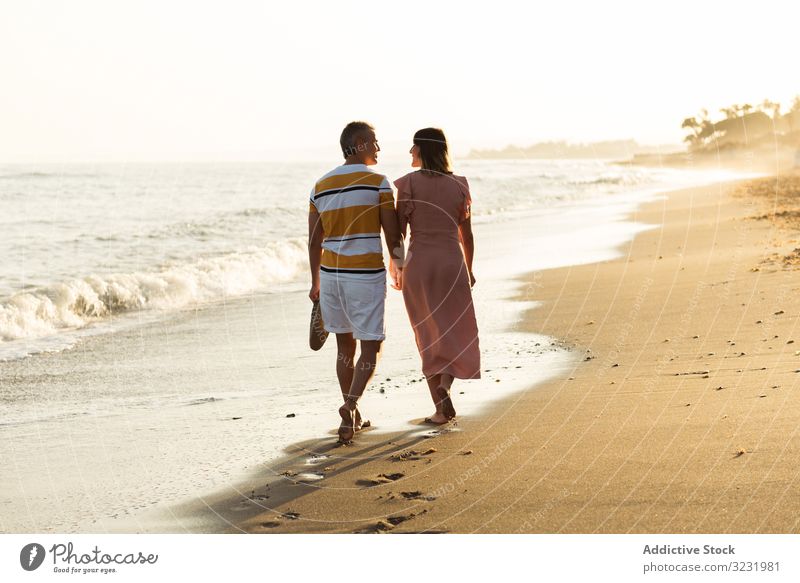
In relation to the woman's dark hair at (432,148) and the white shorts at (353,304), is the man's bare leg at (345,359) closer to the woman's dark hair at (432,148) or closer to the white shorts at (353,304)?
the white shorts at (353,304)

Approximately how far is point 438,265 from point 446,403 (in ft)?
2.82

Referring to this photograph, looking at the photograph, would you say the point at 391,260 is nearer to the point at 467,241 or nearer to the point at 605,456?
the point at 467,241

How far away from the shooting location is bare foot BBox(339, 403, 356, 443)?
18.0 ft

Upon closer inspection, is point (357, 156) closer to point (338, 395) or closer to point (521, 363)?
point (338, 395)

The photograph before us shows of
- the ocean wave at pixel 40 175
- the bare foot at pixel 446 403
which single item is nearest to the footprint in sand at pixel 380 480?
the bare foot at pixel 446 403

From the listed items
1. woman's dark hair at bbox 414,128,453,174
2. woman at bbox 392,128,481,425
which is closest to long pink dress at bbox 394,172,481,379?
woman at bbox 392,128,481,425

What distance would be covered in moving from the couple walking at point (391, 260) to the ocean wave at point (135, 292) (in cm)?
608

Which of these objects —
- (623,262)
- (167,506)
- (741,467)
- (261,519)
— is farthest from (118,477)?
(623,262)

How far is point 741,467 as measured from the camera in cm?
427

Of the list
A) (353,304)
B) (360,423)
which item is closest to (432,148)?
(353,304)

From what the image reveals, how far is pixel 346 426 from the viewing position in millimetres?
5512

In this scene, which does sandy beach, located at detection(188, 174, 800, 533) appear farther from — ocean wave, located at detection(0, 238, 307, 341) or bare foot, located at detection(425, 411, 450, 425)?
ocean wave, located at detection(0, 238, 307, 341)

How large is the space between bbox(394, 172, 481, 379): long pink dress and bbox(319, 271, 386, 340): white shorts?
404 millimetres

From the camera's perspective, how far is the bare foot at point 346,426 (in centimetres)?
550
